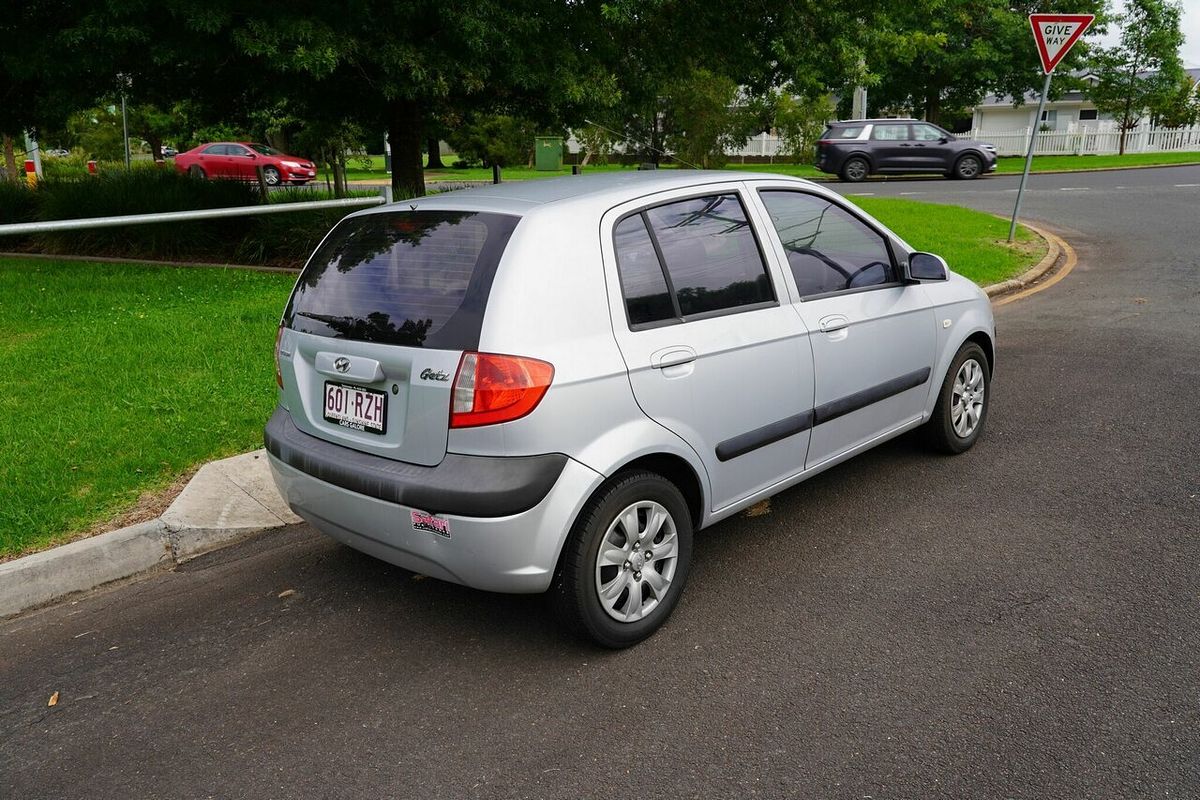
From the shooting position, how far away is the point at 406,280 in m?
3.58

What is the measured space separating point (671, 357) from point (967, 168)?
Result: 25.1 metres

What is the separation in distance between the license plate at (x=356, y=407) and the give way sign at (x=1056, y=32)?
11245 millimetres

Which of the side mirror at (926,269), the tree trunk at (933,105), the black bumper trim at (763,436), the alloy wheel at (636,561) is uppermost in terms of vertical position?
the tree trunk at (933,105)

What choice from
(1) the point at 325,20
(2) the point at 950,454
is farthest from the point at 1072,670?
(1) the point at 325,20

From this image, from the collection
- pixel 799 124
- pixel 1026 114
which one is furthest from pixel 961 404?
pixel 1026 114

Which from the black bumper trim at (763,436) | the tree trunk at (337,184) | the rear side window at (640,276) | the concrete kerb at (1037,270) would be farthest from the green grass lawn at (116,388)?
the concrete kerb at (1037,270)

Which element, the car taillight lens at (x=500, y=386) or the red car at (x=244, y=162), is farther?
the red car at (x=244, y=162)

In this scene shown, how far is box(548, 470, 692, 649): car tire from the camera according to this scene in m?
3.35

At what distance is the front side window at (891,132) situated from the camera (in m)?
26.1

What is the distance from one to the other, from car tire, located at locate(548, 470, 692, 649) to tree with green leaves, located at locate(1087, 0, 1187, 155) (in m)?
41.3

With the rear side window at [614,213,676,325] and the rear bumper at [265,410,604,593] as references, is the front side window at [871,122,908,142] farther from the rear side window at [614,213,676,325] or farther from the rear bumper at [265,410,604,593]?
the rear bumper at [265,410,604,593]

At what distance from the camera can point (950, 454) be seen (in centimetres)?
546

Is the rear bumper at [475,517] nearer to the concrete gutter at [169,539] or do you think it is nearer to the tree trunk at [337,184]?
the concrete gutter at [169,539]

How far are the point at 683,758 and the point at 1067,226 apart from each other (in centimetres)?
1485
